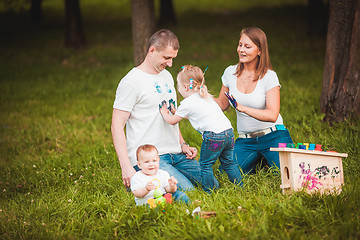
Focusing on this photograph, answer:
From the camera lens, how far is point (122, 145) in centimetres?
369

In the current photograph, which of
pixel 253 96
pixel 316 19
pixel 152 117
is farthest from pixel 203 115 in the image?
pixel 316 19

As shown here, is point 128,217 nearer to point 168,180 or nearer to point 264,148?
point 168,180

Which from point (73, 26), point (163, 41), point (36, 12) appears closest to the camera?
point (163, 41)

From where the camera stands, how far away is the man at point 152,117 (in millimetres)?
3744

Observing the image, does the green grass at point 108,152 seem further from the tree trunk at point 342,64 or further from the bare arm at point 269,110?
the bare arm at point 269,110

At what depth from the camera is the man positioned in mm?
3744

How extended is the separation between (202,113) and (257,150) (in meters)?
0.97

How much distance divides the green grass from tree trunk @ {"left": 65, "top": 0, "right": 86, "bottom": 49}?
1.46ft

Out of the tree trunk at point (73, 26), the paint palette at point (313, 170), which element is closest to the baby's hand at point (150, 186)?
the paint palette at point (313, 170)

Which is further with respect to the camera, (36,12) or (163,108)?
(36,12)

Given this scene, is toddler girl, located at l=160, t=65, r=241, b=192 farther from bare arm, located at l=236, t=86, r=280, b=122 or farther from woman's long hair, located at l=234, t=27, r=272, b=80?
woman's long hair, located at l=234, t=27, r=272, b=80

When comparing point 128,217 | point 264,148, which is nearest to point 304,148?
point 264,148

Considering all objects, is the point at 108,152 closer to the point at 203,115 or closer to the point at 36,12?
the point at 203,115

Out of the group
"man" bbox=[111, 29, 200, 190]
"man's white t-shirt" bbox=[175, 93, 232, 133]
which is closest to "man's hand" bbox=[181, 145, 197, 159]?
"man" bbox=[111, 29, 200, 190]
